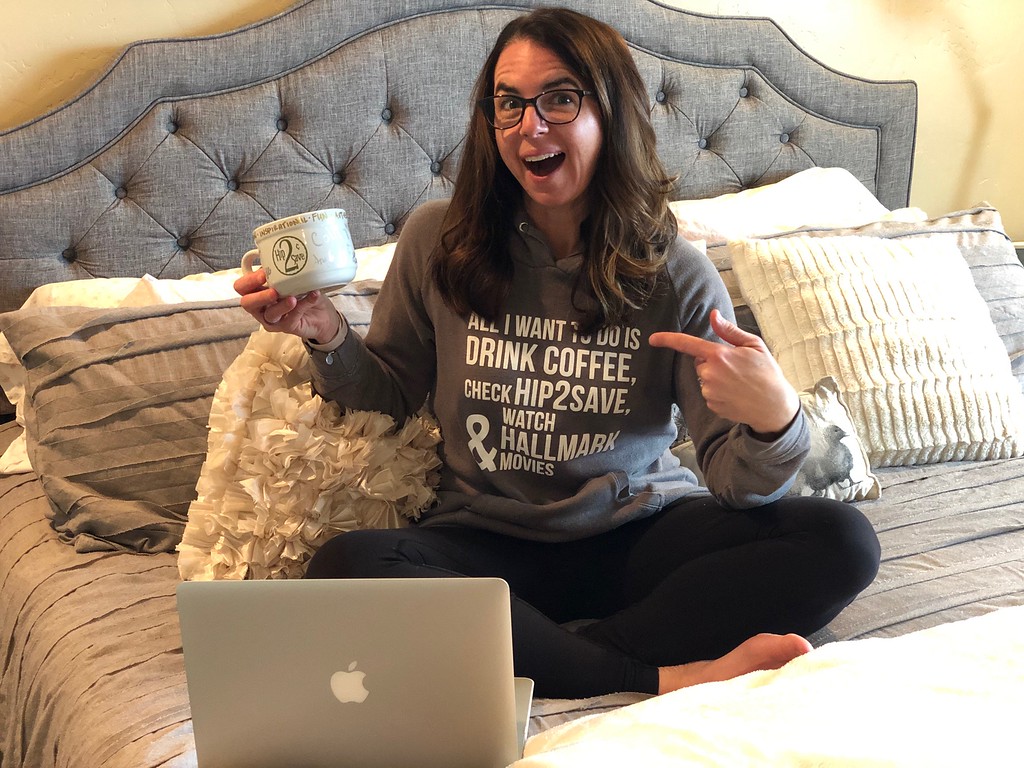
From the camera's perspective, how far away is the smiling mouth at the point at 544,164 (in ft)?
4.55

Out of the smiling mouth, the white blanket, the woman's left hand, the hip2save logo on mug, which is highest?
the smiling mouth

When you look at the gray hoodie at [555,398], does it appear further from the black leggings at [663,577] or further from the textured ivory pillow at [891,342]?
the textured ivory pillow at [891,342]

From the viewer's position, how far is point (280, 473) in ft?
4.57

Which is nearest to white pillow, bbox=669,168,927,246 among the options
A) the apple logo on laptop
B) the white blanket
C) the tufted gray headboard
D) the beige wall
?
the tufted gray headboard

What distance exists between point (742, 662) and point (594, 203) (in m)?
0.64

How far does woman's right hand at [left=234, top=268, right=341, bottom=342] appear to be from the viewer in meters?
1.27

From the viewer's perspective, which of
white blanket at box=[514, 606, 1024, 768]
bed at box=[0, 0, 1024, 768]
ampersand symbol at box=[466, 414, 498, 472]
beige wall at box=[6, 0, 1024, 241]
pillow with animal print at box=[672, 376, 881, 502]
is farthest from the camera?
beige wall at box=[6, 0, 1024, 241]

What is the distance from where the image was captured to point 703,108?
2.32m

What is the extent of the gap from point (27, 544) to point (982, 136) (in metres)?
2.50

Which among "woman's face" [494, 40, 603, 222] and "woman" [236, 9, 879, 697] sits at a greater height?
"woman's face" [494, 40, 603, 222]

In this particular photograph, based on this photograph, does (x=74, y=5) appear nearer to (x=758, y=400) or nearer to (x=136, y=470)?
(x=136, y=470)

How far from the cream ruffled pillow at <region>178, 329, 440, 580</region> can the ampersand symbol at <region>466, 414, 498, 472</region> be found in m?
0.09

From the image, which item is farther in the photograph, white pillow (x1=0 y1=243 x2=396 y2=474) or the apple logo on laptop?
white pillow (x1=0 y1=243 x2=396 y2=474)

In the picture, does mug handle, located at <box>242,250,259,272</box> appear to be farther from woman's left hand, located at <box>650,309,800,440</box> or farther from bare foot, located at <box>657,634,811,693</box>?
bare foot, located at <box>657,634,811,693</box>
